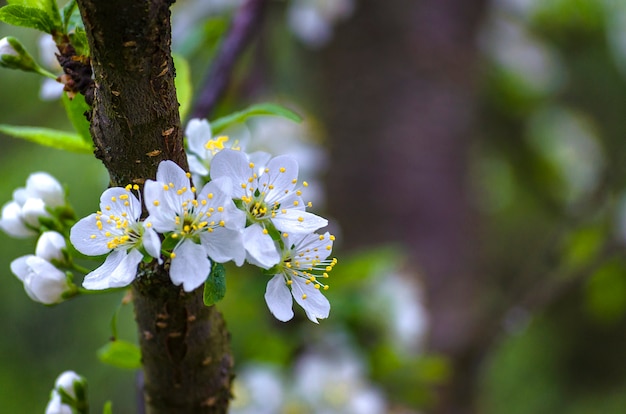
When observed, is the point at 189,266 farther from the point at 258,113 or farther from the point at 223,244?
the point at 258,113

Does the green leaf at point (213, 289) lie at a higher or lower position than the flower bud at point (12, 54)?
lower

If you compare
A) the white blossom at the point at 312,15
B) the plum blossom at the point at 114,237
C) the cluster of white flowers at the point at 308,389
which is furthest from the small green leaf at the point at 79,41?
the white blossom at the point at 312,15

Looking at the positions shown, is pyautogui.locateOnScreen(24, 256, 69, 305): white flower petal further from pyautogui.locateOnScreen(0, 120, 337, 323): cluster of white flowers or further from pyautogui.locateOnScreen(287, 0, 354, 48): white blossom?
pyautogui.locateOnScreen(287, 0, 354, 48): white blossom

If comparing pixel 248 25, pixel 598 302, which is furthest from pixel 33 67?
pixel 598 302

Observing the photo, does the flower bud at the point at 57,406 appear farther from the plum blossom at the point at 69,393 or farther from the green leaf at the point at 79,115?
the green leaf at the point at 79,115

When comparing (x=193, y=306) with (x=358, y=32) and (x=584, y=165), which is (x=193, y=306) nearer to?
(x=358, y=32)

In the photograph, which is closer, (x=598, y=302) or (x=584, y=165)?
(x=598, y=302)

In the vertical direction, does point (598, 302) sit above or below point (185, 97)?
above

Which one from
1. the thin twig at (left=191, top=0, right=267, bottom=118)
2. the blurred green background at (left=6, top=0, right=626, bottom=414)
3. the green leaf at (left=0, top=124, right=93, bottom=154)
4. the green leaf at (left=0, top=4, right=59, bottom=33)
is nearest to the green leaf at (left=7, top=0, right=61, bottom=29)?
the green leaf at (left=0, top=4, right=59, bottom=33)
